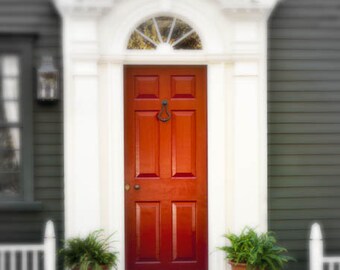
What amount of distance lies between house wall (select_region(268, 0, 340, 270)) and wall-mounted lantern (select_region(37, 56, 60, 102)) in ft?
7.11

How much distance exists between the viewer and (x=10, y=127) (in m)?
8.21

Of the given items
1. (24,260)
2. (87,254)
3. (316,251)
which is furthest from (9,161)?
(316,251)

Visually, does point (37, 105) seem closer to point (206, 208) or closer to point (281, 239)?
point (206, 208)

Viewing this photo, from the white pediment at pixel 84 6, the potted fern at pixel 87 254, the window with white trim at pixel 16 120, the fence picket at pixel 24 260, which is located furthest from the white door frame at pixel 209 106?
the fence picket at pixel 24 260

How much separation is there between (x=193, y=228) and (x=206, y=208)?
247mm

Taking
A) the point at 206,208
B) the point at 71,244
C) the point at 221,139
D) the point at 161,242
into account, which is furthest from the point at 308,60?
the point at 71,244

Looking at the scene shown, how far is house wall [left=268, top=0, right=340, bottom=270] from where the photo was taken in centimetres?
833

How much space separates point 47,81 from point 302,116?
8.55 ft

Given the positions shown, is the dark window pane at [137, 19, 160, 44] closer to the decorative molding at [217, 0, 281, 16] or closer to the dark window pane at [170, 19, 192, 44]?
the dark window pane at [170, 19, 192, 44]

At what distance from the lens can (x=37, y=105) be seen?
8188 millimetres

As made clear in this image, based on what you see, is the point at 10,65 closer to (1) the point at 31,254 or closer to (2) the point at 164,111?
(2) the point at 164,111

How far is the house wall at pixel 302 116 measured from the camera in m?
8.33

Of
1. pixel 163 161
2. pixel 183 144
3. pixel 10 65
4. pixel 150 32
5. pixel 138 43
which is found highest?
pixel 150 32

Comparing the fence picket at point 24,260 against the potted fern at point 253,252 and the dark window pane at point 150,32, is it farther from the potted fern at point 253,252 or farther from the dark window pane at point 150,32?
the dark window pane at point 150,32
